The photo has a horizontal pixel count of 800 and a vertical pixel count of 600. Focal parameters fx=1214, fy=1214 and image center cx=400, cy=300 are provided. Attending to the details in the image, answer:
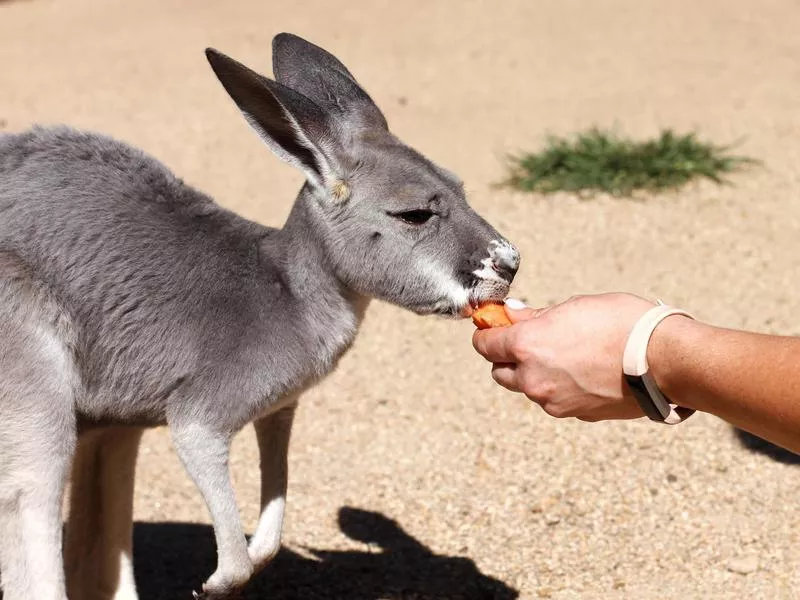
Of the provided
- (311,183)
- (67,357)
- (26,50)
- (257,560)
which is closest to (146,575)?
(257,560)

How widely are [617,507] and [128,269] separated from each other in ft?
6.96

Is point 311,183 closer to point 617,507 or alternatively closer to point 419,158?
point 419,158

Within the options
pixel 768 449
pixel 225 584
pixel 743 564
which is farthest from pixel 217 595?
pixel 768 449

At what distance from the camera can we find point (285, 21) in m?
12.1

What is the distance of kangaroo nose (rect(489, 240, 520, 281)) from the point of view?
3455 mm

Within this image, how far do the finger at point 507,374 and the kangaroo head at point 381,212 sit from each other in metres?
0.23

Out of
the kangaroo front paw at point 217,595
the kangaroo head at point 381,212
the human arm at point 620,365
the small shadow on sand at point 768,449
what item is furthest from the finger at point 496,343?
the small shadow on sand at point 768,449

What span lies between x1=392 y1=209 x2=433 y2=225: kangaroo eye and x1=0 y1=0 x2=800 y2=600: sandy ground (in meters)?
1.39

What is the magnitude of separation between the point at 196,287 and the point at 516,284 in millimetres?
2905

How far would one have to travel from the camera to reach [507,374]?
10.8 ft

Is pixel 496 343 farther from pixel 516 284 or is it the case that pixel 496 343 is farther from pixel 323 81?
pixel 516 284

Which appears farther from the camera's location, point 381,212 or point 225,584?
point 381,212

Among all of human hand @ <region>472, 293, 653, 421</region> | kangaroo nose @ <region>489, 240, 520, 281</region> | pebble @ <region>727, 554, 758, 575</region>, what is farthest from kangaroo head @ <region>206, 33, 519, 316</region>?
pebble @ <region>727, 554, 758, 575</region>

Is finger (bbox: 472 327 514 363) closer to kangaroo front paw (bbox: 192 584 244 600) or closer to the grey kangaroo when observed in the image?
the grey kangaroo
